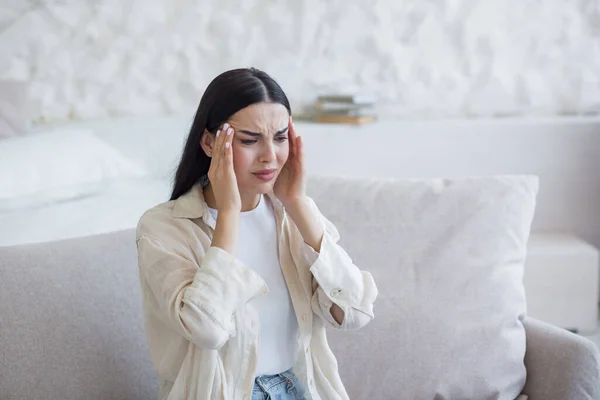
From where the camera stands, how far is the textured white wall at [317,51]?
310 cm

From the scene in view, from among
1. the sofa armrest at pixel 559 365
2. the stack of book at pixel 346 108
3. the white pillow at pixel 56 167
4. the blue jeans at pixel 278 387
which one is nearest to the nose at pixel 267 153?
the blue jeans at pixel 278 387

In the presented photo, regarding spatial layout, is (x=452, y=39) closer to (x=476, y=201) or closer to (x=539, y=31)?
(x=539, y=31)

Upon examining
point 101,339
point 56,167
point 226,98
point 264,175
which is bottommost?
point 101,339

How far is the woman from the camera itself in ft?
4.44

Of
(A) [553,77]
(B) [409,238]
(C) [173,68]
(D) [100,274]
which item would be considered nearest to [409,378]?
(B) [409,238]

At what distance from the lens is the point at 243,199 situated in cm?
153

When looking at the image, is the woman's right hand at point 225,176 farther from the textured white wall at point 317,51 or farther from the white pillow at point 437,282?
the textured white wall at point 317,51

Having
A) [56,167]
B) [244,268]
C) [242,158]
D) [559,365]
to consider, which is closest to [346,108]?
[56,167]

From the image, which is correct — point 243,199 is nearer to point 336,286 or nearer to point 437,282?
point 336,286

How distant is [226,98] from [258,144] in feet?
0.34

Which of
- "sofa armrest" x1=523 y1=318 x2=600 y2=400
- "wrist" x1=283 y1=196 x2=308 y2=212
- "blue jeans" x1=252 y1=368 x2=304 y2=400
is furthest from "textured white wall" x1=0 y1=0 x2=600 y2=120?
"blue jeans" x1=252 y1=368 x2=304 y2=400

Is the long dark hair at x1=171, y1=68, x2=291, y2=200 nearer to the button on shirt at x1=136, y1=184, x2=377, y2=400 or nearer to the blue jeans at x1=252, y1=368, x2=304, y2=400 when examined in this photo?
the button on shirt at x1=136, y1=184, x2=377, y2=400

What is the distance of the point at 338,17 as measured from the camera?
3320 millimetres

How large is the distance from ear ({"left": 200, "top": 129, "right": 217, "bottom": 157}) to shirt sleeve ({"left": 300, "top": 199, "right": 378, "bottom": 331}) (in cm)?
26
